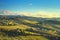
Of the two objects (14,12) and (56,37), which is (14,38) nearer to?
(14,12)

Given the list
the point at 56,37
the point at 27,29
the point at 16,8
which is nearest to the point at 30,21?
the point at 27,29

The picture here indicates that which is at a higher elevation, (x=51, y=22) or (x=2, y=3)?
(x=2, y=3)

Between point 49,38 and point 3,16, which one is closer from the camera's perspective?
point 49,38

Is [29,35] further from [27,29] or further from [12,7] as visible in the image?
[12,7]

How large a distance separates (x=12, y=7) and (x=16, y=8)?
15 centimetres

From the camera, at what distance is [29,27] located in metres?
5.49

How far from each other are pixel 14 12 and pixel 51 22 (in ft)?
4.29

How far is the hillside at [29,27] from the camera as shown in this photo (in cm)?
533

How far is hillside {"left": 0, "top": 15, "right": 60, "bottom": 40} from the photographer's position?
210 inches

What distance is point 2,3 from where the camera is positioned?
5641 millimetres

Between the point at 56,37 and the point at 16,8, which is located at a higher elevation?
the point at 16,8

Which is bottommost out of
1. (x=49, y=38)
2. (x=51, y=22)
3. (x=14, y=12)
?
(x=49, y=38)

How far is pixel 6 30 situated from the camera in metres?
5.50

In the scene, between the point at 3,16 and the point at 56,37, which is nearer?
the point at 56,37
